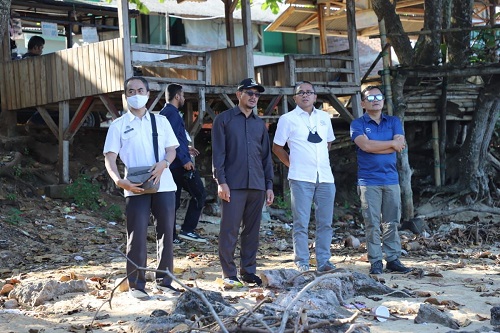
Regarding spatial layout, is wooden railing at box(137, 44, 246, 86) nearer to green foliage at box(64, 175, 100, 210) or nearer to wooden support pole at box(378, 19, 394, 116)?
green foliage at box(64, 175, 100, 210)

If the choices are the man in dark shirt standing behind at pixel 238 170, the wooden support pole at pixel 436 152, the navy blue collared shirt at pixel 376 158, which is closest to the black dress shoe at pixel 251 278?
the man in dark shirt standing behind at pixel 238 170

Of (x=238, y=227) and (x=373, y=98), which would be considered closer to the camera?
(x=238, y=227)

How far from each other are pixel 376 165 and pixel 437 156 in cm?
780

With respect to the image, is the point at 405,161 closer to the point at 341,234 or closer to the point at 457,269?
the point at 341,234

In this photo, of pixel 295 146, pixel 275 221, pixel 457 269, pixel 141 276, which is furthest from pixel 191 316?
pixel 275 221

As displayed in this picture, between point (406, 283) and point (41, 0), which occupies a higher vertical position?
point (41, 0)

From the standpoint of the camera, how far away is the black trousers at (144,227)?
7.54m

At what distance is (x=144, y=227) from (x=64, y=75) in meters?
7.93

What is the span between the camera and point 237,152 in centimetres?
834

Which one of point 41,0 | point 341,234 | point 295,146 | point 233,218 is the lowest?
point 341,234

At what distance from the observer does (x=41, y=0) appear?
16.3 metres

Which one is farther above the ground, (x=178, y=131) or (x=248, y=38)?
(x=248, y=38)

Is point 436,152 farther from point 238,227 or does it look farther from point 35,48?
point 238,227

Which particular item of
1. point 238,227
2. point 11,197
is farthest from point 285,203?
point 238,227
